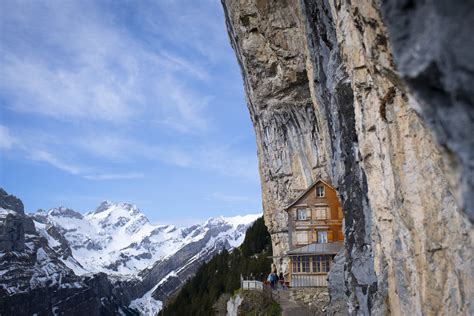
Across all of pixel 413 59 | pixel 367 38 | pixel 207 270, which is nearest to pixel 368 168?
pixel 367 38

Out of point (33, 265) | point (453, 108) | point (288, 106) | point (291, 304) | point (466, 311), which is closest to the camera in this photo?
point (453, 108)

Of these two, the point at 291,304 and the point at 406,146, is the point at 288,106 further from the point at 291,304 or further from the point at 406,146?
the point at 406,146

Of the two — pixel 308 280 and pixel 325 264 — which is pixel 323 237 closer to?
pixel 325 264

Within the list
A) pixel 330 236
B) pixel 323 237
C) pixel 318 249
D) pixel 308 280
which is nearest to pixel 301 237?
pixel 323 237

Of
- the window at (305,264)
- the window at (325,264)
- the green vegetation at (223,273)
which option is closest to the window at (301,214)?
the window at (305,264)

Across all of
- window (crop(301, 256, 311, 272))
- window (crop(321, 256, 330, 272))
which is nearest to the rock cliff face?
window (crop(321, 256, 330, 272))

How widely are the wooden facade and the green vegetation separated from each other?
49.3 ft

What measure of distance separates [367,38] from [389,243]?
6165 millimetres

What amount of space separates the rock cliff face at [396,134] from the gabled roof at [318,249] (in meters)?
6.16

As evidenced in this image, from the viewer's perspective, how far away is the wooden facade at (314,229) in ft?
109

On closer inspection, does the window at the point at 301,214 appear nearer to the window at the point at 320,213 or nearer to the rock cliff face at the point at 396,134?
the window at the point at 320,213

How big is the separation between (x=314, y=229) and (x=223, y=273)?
29165mm

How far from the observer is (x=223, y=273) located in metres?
62.6

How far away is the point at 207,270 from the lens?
6956 centimetres
